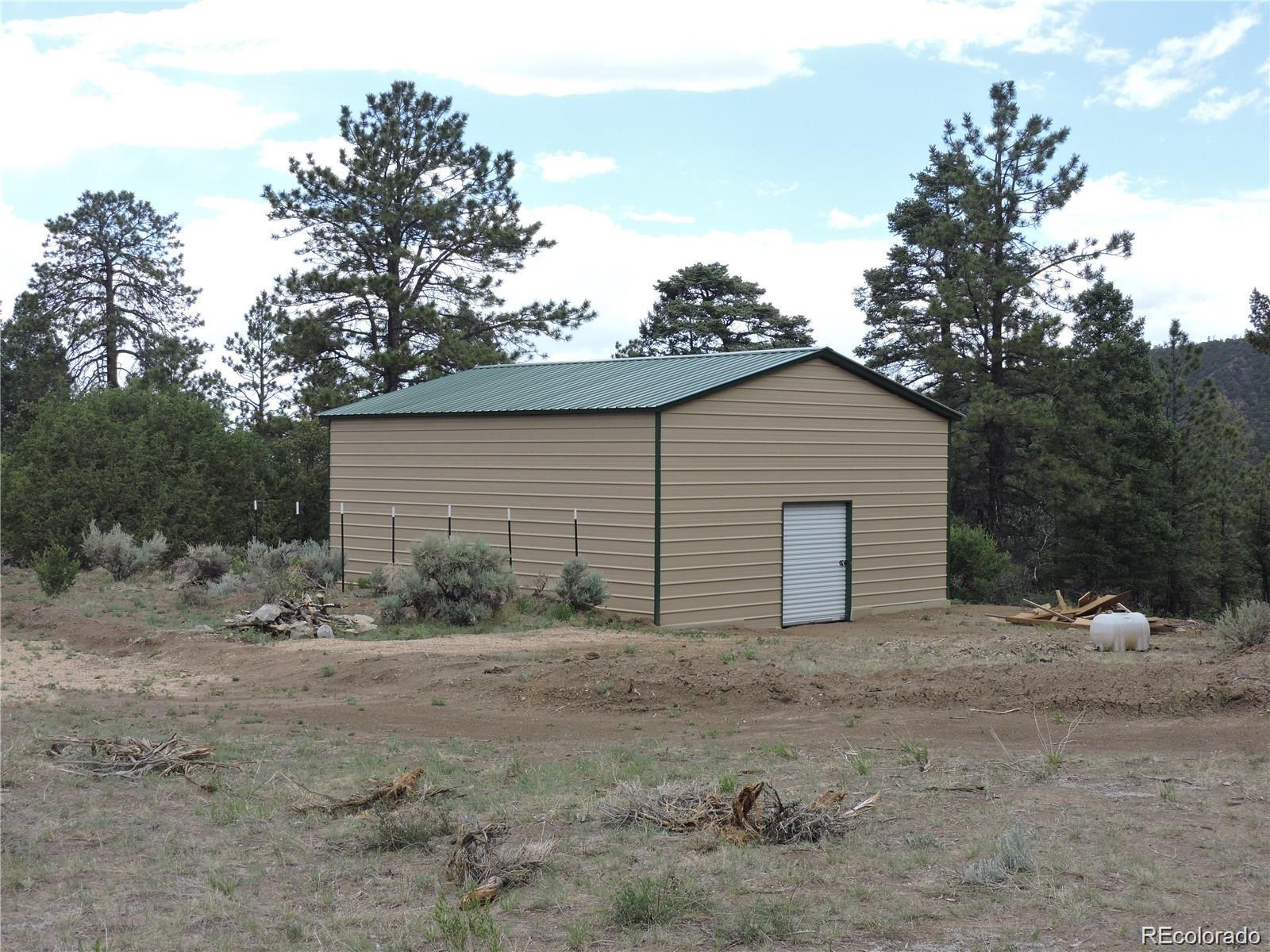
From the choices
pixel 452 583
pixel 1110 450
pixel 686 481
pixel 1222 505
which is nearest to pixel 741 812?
pixel 452 583

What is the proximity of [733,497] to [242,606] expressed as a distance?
7.42 meters

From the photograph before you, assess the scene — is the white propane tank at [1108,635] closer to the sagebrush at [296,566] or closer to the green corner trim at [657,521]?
the green corner trim at [657,521]

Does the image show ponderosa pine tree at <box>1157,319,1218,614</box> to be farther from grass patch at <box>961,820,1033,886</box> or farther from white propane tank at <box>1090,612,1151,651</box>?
grass patch at <box>961,820,1033,886</box>

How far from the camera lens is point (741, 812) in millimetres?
6645

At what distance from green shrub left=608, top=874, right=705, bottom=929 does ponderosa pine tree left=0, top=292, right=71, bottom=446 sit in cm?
3947

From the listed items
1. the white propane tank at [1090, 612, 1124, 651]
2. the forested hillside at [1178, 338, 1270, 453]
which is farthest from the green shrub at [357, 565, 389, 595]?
the forested hillside at [1178, 338, 1270, 453]

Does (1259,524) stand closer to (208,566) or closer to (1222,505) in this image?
(1222,505)

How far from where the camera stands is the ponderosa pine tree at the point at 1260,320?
24859 mm

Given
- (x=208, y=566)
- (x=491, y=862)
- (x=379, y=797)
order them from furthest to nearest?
(x=208, y=566)
(x=379, y=797)
(x=491, y=862)

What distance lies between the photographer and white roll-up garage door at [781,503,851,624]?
62.5 ft

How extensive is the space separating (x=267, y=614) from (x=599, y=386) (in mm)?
6843

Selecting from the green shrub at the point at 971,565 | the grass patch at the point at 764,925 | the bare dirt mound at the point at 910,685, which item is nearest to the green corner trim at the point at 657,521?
the bare dirt mound at the point at 910,685

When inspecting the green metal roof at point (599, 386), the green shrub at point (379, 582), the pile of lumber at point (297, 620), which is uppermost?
the green metal roof at point (599, 386)

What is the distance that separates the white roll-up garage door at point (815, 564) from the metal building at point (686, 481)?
26 millimetres
